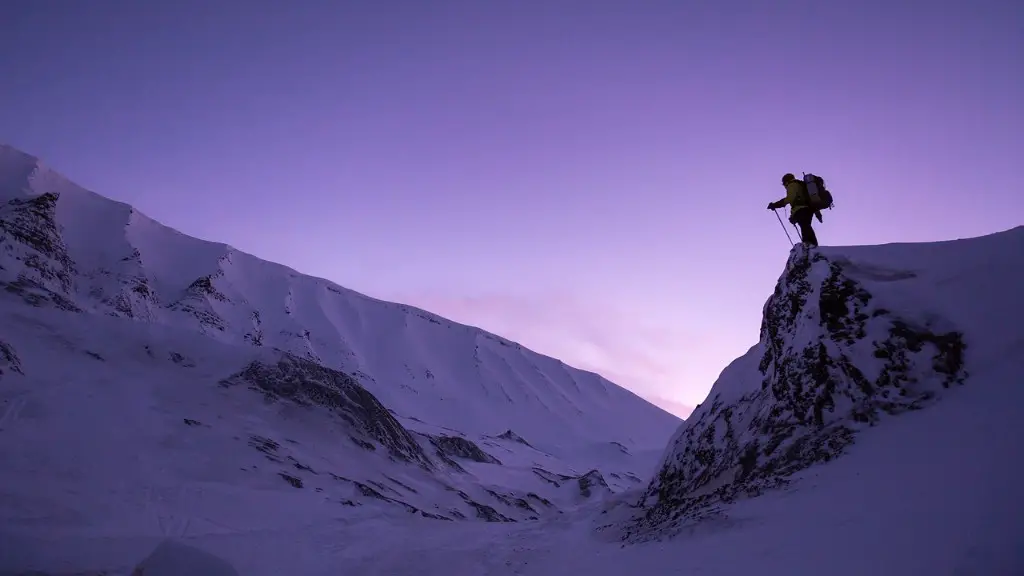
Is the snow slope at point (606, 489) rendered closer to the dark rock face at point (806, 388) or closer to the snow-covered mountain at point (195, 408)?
the dark rock face at point (806, 388)

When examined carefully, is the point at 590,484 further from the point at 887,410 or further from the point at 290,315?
the point at 290,315

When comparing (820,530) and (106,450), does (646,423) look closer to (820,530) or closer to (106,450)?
(106,450)

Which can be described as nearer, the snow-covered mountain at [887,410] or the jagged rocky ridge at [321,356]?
the snow-covered mountain at [887,410]

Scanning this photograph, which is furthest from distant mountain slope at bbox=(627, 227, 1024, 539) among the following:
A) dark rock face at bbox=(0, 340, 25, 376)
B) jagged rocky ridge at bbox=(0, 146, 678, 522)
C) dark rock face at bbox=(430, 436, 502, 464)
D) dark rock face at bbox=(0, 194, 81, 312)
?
dark rock face at bbox=(0, 194, 81, 312)

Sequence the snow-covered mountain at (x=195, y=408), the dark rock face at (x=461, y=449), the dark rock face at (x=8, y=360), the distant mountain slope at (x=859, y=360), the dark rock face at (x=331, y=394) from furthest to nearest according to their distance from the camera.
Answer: the dark rock face at (x=461, y=449) → the dark rock face at (x=331, y=394) → the dark rock face at (x=8, y=360) → the snow-covered mountain at (x=195, y=408) → the distant mountain slope at (x=859, y=360)

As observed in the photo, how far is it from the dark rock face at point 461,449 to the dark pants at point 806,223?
46257 mm

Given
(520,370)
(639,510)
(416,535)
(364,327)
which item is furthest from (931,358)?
(520,370)

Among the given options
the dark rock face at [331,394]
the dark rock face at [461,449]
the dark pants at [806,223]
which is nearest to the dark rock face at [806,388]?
the dark pants at [806,223]

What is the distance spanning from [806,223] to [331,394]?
3500 cm

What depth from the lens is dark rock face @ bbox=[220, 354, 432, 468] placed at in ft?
128

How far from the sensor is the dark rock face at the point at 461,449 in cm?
5697

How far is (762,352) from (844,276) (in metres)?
3.42

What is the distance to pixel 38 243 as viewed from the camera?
67625mm

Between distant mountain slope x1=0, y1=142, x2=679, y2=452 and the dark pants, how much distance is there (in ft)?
161
